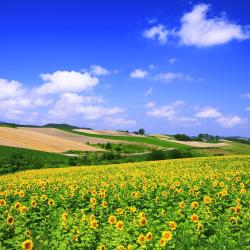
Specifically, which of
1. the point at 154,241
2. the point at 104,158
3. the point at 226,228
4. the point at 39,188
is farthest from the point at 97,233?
the point at 104,158

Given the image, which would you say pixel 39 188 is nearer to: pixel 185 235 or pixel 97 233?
pixel 97 233

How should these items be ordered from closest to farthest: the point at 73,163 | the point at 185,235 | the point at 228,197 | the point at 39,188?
the point at 185,235, the point at 228,197, the point at 39,188, the point at 73,163

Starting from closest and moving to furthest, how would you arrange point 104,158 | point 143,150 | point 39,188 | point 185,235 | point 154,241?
point 154,241 → point 185,235 → point 39,188 → point 104,158 → point 143,150

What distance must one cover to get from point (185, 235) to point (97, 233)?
6.38 feet

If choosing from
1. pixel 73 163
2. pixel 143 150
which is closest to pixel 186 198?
pixel 73 163

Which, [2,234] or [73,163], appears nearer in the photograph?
[2,234]

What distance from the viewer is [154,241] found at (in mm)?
→ 8375

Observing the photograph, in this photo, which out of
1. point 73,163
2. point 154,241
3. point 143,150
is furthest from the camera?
point 143,150

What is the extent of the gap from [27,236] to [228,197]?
6697 millimetres

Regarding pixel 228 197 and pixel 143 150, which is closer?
pixel 228 197

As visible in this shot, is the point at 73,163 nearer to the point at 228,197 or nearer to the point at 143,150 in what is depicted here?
the point at 143,150

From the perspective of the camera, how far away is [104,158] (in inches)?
2402

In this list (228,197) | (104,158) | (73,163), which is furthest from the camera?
(104,158)

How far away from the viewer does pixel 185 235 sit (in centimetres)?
902
